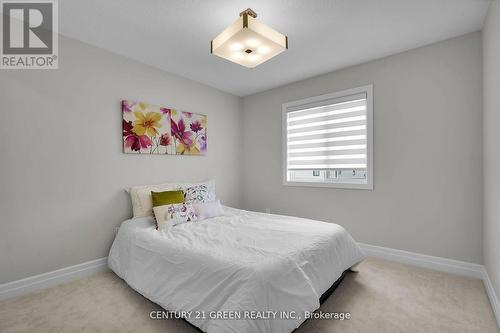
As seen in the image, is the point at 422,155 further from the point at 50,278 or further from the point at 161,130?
the point at 50,278

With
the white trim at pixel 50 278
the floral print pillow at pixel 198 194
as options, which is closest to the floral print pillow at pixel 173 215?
the floral print pillow at pixel 198 194

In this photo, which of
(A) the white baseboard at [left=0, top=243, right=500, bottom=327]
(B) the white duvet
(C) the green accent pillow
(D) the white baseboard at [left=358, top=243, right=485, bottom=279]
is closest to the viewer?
(B) the white duvet

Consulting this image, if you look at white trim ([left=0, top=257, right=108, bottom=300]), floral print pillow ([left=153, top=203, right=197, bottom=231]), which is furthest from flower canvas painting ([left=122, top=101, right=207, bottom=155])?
white trim ([left=0, top=257, right=108, bottom=300])

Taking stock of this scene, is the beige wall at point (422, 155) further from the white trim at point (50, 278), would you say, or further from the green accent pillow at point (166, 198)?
the white trim at point (50, 278)

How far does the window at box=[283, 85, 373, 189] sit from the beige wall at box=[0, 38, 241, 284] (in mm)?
1969

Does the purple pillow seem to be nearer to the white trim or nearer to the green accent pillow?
the green accent pillow

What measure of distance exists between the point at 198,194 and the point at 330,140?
203 cm

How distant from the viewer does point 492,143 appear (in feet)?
6.50

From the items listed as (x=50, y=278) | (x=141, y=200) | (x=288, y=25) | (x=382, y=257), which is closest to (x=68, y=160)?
(x=141, y=200)

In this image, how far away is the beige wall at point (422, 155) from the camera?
246 cm

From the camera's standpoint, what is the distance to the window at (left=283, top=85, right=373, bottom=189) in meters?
3.13

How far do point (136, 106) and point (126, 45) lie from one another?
687 mm

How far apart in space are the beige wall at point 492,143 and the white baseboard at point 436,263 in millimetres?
143

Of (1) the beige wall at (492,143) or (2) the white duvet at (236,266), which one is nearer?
(2) the white duvet at (236,266)
